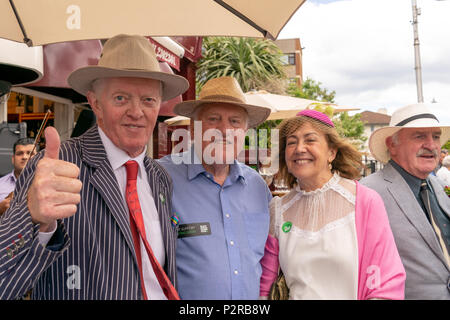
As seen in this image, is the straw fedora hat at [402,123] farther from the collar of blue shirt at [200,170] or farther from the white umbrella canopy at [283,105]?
the white umbrella canopy at [283,105]

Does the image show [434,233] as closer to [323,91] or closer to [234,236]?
[234,236]

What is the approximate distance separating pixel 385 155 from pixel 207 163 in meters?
1.54

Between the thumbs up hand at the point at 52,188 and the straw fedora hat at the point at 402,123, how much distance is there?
2.30 meters

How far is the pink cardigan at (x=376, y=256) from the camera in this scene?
195cm

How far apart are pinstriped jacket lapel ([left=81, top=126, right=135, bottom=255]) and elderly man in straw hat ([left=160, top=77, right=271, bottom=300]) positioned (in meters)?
0.55

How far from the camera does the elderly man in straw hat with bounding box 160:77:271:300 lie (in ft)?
6.83

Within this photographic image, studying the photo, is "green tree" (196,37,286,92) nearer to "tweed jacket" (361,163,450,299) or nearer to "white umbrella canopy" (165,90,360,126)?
"white umbrella canopy" (165,90,360,126)

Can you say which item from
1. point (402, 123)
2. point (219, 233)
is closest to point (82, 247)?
point (219, 233)

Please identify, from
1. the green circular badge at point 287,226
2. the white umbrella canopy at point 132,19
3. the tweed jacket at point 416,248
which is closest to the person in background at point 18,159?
the white umbrella canopy at point 132,19

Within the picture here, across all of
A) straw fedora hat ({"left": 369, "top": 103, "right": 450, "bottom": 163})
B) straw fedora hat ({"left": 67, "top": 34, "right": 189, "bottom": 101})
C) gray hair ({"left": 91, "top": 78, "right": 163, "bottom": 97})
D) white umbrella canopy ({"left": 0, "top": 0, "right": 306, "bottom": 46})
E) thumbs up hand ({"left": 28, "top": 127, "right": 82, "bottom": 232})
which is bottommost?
thumbs up hand ({"left": 28, "top": 127, "right": 82, "bottom": 232})

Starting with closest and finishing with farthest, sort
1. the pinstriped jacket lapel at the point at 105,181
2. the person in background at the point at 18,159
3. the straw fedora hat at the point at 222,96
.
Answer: the pinstriped jacket lapel at the point at 105,181 → the straw fedora hat at the point at 222,96 → the person in background at the point at 18,159

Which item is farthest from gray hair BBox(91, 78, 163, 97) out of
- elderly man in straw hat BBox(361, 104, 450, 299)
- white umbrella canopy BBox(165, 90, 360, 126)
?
white umbrella canopy BBox(165, 90, 360, 126)
